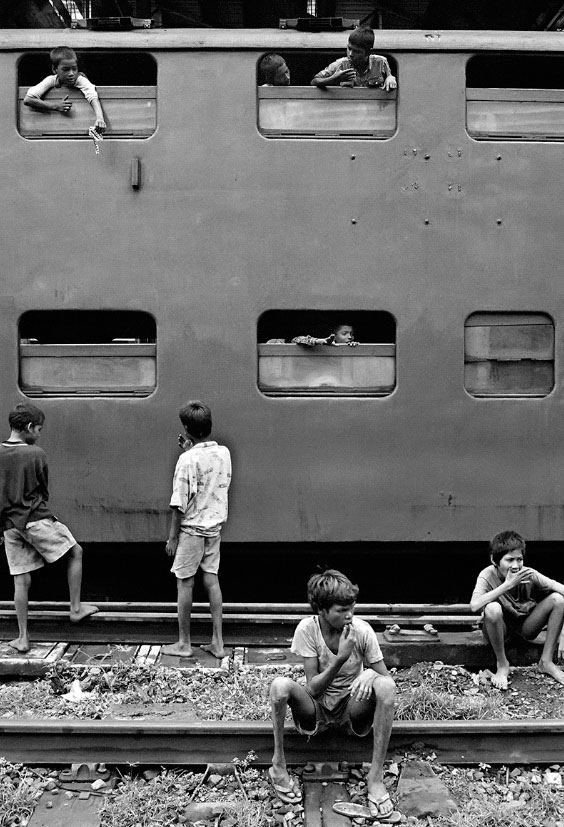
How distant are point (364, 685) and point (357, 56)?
394 cm

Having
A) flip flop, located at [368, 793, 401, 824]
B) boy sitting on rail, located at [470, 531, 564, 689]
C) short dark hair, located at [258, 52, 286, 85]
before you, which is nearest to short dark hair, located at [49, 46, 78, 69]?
short dark hair, located at [258, 52, 286, 85]

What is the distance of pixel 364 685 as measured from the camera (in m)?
2.98

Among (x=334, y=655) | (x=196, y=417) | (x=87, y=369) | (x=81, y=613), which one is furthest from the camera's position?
(x=87, y=369)

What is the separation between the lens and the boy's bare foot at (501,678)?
12.9 ft

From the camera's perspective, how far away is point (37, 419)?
166 inches

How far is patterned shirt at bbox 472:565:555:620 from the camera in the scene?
13.3 feet

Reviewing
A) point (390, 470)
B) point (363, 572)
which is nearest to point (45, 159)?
point (390, 470)

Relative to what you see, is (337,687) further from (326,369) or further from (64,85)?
(64,85)

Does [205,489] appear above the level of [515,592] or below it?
above

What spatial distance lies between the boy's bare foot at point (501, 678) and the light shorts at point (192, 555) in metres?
1.61

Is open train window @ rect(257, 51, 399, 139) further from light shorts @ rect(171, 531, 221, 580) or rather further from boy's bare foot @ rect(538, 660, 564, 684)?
boy's bare foot @ rect(538, 660, 564, 684)

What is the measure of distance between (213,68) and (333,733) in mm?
4162

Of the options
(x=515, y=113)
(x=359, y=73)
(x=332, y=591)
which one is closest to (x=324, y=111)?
(x=359, y=73)

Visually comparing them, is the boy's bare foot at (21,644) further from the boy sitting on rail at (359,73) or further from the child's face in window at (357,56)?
the child's face in window at (357,56)
